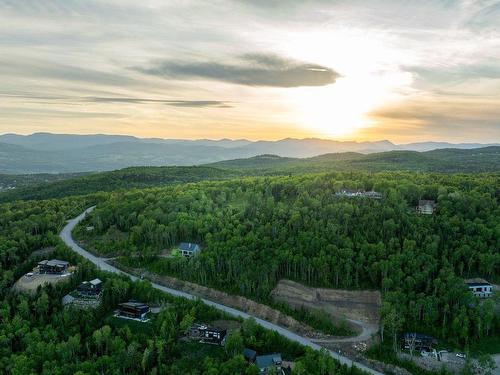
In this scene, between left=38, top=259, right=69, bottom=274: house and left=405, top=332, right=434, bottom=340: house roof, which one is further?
left=38, top=259, right=69, bottom=274: house

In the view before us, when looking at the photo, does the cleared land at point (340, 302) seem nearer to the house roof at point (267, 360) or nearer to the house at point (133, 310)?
the house roof at point (267, 360)

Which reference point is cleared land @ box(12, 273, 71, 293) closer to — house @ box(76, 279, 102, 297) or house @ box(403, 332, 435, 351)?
house @ box(76, 279, 102, 297)

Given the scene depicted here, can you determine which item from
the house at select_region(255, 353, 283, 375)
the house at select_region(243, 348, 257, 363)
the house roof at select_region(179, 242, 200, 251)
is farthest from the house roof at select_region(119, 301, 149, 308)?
the house at select_region(255, 353, 283, 375)

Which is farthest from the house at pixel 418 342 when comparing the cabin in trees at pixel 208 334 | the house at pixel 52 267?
the house at pixel 52 267

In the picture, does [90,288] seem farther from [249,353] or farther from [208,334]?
[249,353]

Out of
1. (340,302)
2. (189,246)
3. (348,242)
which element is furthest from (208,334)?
(348,242)

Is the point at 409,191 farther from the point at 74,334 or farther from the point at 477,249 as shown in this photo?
the point at 74,334
